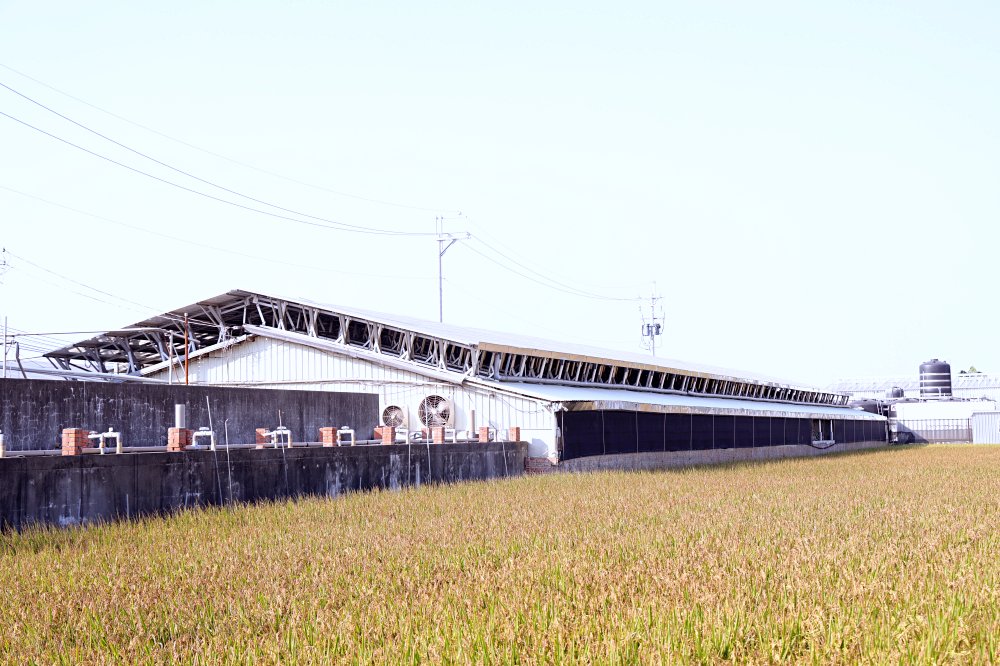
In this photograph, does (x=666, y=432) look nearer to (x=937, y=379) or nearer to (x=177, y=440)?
(x=177, y=440)

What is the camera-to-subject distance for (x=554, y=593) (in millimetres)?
9773

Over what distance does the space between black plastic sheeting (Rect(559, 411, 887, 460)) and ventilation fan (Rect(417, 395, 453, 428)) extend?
12.8 ft

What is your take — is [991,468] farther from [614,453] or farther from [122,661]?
[122,661]

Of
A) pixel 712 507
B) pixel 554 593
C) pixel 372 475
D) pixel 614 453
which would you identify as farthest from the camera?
pixel 614 453

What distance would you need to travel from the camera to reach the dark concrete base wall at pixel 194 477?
56.1 feet

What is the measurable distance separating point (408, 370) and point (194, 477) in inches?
562

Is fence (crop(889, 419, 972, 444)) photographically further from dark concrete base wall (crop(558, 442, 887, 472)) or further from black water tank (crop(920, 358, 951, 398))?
dark concrete base wall (crop(558, 442, 887, 472))

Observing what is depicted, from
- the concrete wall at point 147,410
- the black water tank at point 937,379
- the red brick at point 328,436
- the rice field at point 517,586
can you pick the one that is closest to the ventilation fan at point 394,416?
the concrete wall at point 147,410

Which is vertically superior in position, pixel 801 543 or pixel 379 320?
pixel 379 320

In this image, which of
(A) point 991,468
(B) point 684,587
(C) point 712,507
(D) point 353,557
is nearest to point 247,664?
(B) point 684,587

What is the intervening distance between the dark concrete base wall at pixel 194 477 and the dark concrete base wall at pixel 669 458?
584 centimetres

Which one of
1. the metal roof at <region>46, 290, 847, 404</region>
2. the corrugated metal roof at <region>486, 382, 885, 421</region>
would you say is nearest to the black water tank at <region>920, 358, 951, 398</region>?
the corrugated metal roof at <region>486, 382, 885, 421</region>

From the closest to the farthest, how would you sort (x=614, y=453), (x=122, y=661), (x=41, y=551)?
(x=122, y=661)
(x=41, y=551)
(x=614, y=453)

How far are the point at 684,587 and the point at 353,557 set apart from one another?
4.59m
